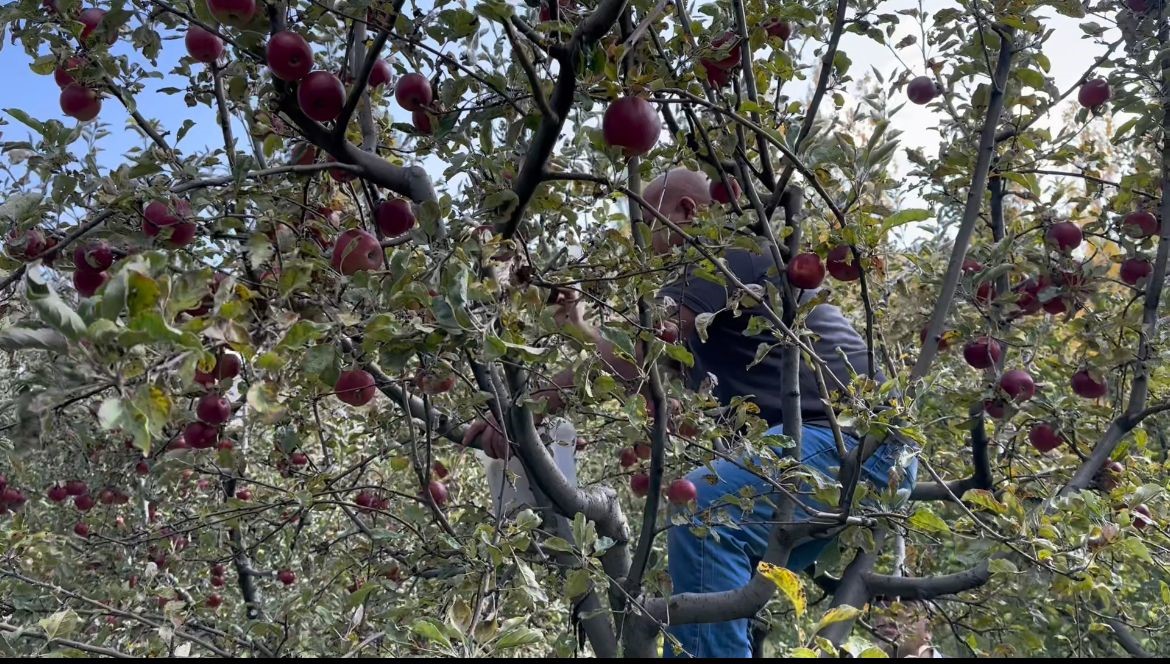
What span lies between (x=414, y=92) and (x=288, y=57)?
0.33m

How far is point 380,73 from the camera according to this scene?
74.4 inches

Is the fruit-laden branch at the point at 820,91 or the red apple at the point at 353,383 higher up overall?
the fruit-laden branch at the point at 820,91

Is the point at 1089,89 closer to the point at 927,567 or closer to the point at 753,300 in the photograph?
the point at 753,300

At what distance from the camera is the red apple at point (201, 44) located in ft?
5.74

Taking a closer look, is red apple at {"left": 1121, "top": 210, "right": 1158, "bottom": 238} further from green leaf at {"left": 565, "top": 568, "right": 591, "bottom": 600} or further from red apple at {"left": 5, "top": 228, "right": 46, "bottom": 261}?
red apple at {"left": 5, "top": 228, "right": 46, "bottom": 261}

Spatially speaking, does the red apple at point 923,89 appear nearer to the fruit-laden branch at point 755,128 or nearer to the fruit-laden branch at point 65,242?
the fruit-laden branch at point 755,128

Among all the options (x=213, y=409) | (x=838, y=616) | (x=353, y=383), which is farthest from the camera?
(x=353, y=383)

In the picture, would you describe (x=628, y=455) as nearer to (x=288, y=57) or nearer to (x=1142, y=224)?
(x=288, y=57)

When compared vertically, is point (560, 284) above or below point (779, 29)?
below

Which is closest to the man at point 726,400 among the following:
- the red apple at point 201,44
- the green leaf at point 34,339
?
the red apple at point 201,44

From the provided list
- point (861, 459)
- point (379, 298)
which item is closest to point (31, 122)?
point (379, 298)

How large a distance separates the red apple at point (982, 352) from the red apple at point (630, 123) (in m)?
1.12

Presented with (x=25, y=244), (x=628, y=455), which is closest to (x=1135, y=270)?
(x=628, y=455)

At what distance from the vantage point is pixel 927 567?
13.4ft
